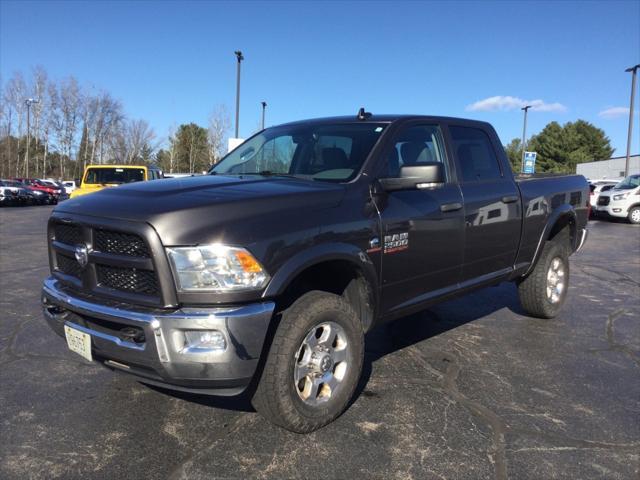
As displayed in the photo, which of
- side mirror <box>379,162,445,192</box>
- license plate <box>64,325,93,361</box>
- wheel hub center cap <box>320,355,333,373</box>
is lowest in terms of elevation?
wheel hub center cap <box>320,355,333,373</box>

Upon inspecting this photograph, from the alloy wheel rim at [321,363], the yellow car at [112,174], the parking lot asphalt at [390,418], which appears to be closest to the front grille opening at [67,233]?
the parking lot asphalt at [390,418]

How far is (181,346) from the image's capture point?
8.14ft

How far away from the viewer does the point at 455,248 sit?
13.0 feet

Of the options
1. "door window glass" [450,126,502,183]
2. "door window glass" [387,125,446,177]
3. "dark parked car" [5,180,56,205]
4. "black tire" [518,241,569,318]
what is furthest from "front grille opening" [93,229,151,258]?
"dark parked car" [5,180,56,205]

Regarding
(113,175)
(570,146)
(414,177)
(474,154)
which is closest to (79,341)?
(414,177)

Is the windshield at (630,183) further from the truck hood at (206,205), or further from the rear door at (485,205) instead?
the truck hood at (206,205)

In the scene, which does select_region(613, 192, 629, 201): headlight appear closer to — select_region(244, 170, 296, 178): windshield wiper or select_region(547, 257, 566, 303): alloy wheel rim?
select_region(547, 257, 566, 303): alloy wheel rim

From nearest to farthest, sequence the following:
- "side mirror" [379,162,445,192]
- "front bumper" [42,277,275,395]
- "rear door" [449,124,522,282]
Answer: "front bumper" [42,277,275,395] < "side mirror" [379,162,445,192] < "rear door" [449,124,522,282]

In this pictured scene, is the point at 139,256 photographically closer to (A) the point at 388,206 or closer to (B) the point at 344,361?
(B) the point at 344,361

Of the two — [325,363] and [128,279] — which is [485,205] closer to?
[325,363]

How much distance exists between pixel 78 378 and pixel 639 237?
15231 mm

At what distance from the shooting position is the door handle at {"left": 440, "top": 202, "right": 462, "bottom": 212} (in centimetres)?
381

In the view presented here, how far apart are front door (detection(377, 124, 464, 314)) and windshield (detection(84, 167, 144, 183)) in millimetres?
11608

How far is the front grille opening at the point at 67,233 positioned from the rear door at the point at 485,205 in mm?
2776
